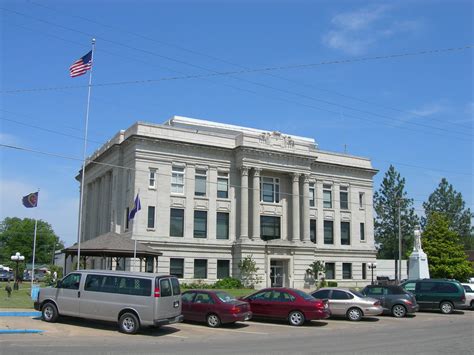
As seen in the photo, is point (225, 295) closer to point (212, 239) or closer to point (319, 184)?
point (212, 239)

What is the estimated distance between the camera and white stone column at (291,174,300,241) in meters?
53.4

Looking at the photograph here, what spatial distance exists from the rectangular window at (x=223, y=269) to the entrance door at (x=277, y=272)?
4603 mm

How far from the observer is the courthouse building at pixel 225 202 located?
48531 millimetres

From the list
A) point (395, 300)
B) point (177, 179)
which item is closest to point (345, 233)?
point (177, 179)

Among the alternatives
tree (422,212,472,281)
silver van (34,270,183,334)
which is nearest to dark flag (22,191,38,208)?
silver van (34,270,183,334)

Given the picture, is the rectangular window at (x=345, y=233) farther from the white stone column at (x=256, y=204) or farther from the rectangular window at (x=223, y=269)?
the rectangular window at (x=223, y=269)

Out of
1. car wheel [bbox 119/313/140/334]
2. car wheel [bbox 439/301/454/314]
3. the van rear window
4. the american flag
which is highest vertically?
the american flag

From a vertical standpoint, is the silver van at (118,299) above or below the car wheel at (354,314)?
above

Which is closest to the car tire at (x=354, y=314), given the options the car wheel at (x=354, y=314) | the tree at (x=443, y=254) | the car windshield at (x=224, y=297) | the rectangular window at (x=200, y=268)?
the car wheel at (x=354, y=314)

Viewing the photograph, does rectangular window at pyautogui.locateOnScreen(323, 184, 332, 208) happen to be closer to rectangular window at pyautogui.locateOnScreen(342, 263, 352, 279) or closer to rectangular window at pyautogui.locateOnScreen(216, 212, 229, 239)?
A: rectangular window at pyautogui.locateOnScreen(342, 263, 352, 279)

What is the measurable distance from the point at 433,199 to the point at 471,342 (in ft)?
296

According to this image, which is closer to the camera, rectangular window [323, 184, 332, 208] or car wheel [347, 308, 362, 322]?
car wheel [347, 308, 362, 322]

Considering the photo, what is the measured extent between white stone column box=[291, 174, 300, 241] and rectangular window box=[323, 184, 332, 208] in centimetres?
580

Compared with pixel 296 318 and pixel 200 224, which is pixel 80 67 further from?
pixel 200 224
